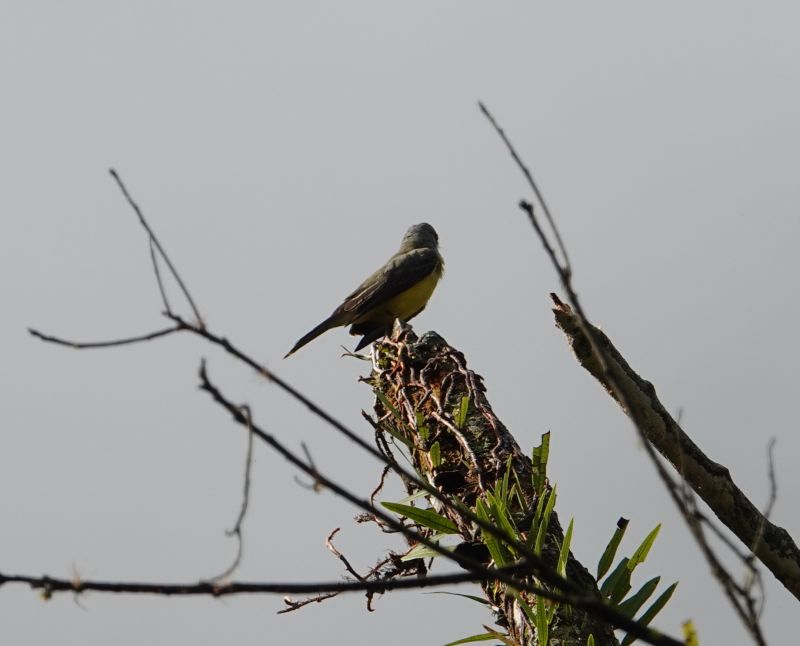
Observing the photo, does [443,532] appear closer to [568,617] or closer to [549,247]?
[568,617]

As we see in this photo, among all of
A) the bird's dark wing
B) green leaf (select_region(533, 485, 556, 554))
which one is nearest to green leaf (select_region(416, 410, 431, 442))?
green leaf (select_region(533, 485, 556, 554))

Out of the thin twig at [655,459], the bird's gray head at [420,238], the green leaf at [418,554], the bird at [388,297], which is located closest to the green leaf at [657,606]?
the green leaf at [418,554]

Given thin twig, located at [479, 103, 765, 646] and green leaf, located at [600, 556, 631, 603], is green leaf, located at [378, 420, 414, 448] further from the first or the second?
thin twig, located at [479, 103, 765, 646]

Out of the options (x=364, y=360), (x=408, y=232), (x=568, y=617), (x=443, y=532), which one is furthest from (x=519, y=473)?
(x=408, y=232)

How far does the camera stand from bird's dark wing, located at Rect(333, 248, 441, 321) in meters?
11.1

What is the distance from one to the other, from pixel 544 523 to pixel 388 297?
7124 millimetres

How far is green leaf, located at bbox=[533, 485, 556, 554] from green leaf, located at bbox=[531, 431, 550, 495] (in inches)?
8.4

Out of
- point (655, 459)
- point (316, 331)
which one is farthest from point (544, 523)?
point (316, 331)

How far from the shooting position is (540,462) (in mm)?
4520

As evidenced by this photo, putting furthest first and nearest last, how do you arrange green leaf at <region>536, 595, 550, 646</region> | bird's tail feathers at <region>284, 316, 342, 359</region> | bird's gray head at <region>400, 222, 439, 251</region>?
bird's gray head at <region>400, 222, 439, 251</region>, bird's tail feathers at <region>284, 316, 342, 359</region>, green leaf at <region>536, 595, 550, 646</region>

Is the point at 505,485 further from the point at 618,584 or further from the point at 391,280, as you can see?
the point at 391,280

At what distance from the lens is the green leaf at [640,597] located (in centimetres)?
→ 426

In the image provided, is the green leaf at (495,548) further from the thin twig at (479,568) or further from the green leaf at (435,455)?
the thin twig at (479,568)

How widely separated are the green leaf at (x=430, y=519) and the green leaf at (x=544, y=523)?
408 mm
